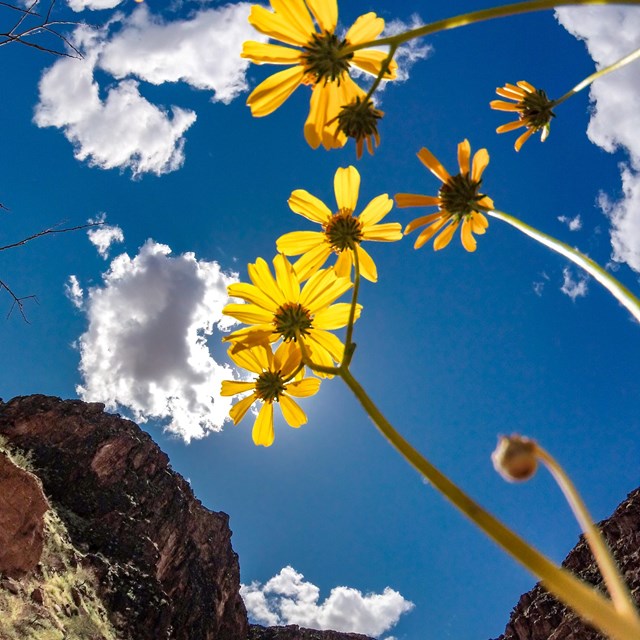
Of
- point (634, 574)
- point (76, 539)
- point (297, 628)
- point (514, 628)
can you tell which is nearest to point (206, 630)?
point (76, 539)

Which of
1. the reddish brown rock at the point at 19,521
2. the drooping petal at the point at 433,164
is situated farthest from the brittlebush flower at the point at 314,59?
the reddish brown rock at the point at 19,521

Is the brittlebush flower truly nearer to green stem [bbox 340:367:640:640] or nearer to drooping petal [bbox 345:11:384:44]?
drooping petal [bbox 345:11:384:44]

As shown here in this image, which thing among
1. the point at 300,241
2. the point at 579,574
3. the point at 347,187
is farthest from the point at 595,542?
the point at 579,574

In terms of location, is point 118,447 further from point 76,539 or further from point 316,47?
point 316,47

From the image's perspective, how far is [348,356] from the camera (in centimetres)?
66

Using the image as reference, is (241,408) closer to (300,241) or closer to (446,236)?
(300,241)

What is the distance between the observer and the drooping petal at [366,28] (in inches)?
38.6

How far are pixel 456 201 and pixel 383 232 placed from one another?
0.34 metres

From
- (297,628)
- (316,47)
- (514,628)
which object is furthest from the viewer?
(297,628)

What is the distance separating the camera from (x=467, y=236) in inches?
46.4

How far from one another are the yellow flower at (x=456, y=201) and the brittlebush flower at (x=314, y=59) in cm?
21

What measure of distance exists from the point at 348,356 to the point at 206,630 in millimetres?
41389

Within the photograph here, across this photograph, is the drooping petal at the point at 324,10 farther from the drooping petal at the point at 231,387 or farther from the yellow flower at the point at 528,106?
the drooping petal at the point at 231,387

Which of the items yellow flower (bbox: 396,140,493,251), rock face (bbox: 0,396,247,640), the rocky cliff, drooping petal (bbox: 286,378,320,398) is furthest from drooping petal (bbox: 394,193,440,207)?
rock face (bbox: 0,396,247,640)
